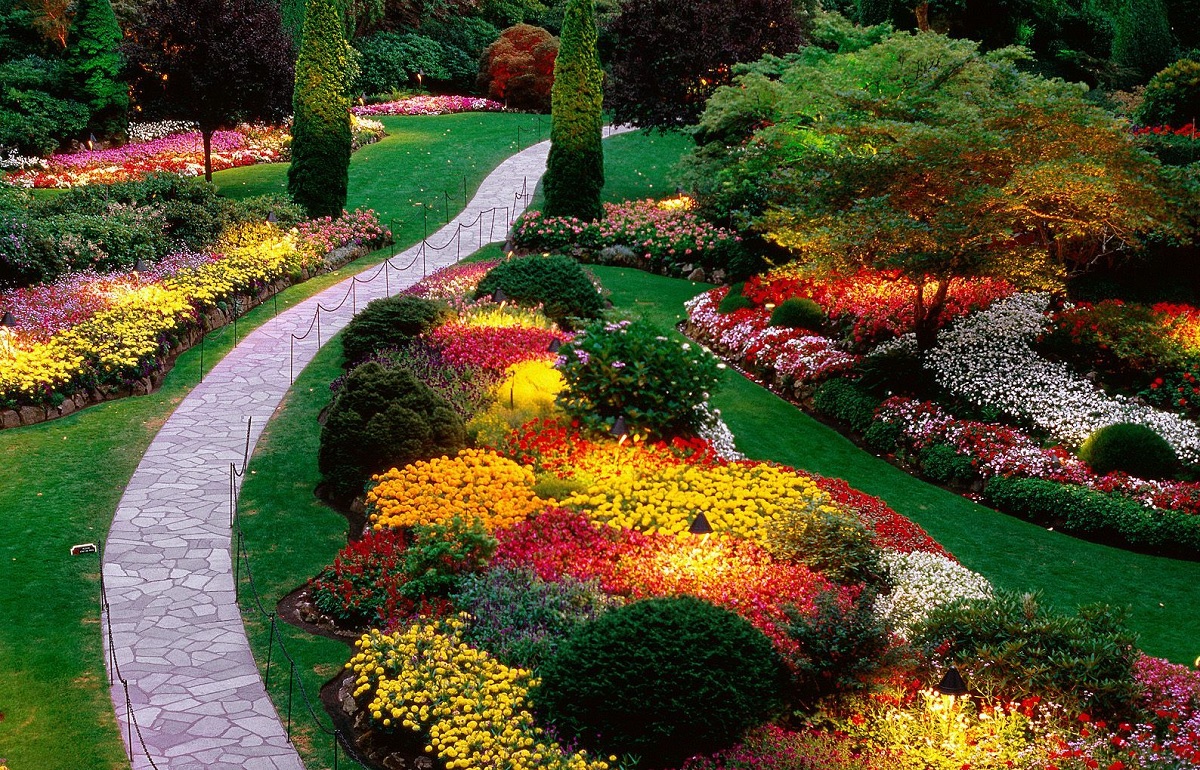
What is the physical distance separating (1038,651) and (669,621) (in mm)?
2859

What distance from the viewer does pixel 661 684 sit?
709 cm

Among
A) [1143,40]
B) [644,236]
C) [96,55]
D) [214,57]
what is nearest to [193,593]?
[644,236]

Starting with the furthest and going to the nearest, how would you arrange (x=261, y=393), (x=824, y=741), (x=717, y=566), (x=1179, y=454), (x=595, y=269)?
1. (x=595, y=269)
2. (x=261, y=393)
3. (x=1179, y=454)
4. (x=717, y=566)
5. (x=824, y=741)

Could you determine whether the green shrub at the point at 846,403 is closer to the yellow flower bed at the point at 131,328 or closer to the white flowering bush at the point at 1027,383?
the white flowering bush at the point at 1027,383

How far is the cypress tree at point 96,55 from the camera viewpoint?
97.0ft

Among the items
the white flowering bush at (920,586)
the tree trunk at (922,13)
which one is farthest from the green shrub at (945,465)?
the tree trunk at (922,13)

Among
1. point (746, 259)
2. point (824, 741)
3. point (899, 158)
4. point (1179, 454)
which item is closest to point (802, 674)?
point (824, 741)

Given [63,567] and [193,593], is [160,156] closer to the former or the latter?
[63,567]

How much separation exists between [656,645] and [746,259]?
48.9 ft

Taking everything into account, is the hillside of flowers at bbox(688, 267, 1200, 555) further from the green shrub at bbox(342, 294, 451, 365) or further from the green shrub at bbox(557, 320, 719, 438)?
the green shrub at bbox(342, 294, 451, 365)

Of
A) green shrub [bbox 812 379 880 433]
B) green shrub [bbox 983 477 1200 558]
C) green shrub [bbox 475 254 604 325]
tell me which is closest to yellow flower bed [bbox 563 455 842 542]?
green shrub [bbox 983 477 1200 558]

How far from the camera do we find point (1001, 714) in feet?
24.7

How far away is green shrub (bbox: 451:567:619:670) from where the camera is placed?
8.39 m

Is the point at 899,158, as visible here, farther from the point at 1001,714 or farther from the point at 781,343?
the point at 1001,714
